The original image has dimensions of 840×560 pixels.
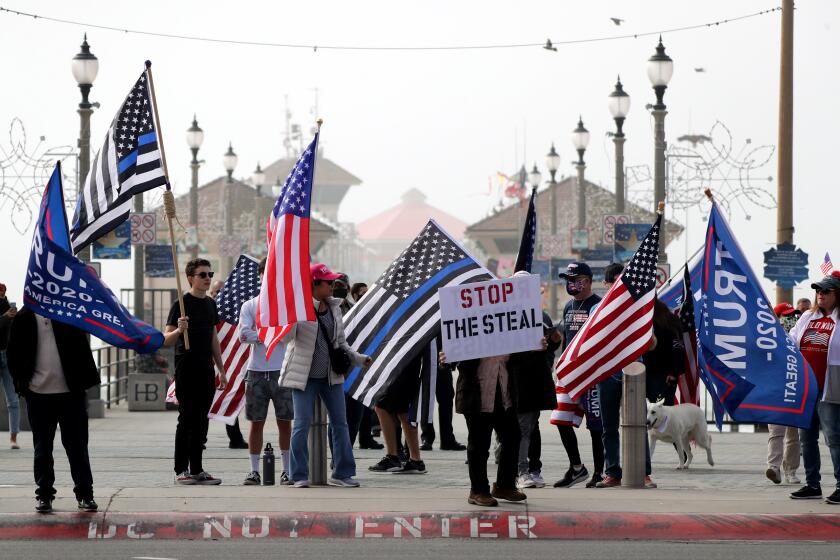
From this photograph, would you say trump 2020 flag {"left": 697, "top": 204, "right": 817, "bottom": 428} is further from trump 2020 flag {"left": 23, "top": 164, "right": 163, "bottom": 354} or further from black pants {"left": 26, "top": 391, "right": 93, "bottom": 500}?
black pants {"left": 26, "top": 391, "right": 93, "bottom": 500}

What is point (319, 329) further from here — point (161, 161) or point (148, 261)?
point (148, 261)

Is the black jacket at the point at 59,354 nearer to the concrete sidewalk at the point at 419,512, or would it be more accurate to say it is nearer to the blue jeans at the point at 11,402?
the concrete sidewalk at the point at 419,512

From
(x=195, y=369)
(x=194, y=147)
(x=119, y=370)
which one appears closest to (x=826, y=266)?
(x=195, y=369)

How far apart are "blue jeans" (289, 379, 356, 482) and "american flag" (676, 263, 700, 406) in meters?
3.41

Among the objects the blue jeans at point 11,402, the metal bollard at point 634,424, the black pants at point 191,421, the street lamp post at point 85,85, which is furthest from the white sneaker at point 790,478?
the street lamp post at point 85,85

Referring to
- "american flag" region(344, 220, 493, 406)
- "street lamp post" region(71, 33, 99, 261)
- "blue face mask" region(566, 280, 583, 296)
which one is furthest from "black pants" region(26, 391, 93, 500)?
"street lamp post" region(71, 33, 99, 261)

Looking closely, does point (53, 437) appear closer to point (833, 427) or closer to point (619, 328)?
→ point (619, 328)

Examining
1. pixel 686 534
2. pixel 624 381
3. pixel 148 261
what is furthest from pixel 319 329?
pixel 148 261

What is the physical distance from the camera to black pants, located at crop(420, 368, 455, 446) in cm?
1759

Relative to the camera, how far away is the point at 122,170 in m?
13.1

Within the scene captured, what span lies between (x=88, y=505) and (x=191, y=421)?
2.02 m

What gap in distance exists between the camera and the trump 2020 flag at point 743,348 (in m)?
12.4

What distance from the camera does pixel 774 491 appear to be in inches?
528

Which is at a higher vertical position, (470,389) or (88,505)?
(470,389)
